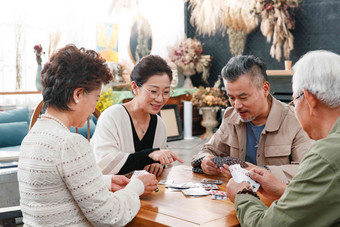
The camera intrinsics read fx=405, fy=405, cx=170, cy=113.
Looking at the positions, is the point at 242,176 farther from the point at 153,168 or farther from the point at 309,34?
the point at 309,34

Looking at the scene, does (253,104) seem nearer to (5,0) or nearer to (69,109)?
(69,109)

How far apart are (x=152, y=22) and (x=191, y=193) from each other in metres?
6.76

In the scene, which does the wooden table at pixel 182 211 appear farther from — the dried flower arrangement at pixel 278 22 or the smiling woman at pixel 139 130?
the dried flower arrangement at pixel 278 22

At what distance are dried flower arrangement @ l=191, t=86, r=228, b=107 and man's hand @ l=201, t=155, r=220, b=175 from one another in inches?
202

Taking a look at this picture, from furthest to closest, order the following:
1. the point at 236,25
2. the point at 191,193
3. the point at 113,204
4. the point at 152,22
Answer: the point at 152,22
the point at 236,25
the point at 191,193
the point at 113,204

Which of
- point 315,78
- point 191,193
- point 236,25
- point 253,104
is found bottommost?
point 191,193

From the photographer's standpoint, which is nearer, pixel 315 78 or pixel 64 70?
pixel 315 78

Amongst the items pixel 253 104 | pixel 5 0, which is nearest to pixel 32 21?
pixel 5 0

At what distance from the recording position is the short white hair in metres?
1.43

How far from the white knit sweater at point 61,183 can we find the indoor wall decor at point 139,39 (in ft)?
21.4

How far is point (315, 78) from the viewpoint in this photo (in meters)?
1.45

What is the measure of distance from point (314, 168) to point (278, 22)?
19.8ft

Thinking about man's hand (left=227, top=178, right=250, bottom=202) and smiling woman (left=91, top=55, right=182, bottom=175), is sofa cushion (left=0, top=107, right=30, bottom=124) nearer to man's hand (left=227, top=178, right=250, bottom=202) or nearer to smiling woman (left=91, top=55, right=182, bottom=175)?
smiling woman (left=91, top=55, right=182, bottom=175)

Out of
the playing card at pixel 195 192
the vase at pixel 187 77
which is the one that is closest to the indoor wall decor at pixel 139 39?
the vase at pixel 187 77
